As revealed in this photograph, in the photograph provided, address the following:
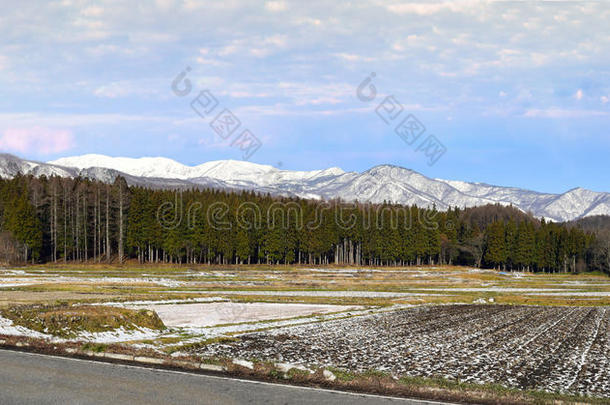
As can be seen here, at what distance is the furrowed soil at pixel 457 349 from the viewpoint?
56.3 ft

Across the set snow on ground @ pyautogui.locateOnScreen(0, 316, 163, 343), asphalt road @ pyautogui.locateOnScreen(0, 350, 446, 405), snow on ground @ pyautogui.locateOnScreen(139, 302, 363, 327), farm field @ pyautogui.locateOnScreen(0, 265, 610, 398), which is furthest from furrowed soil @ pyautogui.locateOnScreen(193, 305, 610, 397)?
snow on ground @ pyautogui.locateOnScreen(139, 302, 363, 327)

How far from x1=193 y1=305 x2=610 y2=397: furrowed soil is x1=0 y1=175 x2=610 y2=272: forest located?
83852mm

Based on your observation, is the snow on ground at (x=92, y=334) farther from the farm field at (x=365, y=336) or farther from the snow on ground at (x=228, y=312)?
the snow on ground at (x=228, y=312)

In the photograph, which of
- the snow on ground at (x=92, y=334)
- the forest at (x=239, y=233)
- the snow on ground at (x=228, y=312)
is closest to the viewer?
the snow on ground at (x=92, y=334)

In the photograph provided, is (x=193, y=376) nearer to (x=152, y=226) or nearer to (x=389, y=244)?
(x=152, y=226)

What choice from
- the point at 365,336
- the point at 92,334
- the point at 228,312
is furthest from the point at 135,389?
the point at 228,312

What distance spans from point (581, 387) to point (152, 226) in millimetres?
105252

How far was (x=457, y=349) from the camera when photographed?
22531mm

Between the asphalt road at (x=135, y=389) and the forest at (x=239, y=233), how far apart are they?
87.8 meters

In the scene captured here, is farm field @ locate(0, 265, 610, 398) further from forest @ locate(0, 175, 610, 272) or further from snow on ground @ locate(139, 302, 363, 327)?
forest @ locate(0, 175, 610, 272)

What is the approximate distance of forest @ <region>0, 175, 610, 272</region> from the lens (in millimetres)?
107562

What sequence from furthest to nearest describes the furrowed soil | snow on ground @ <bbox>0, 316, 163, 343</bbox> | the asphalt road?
snow on ground @ <bbox>0, 316, 163, 343</bbox> < the furrowed soil < the asphalt road

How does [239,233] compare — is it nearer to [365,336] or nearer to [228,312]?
[228,312]

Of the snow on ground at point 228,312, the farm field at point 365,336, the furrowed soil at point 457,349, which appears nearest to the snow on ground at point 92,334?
the farm field at point 365,336
